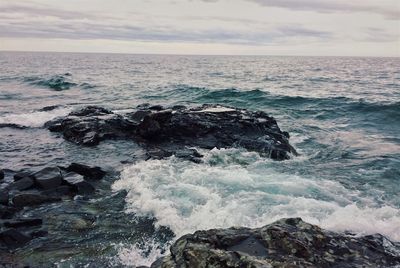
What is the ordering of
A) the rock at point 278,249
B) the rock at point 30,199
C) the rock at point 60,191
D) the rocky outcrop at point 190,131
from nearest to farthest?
the rock at point 278,249
the rock at point 30,199
the rock at point 60,191
the rocky outcrop at point 190,131

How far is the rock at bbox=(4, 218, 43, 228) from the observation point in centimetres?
1031

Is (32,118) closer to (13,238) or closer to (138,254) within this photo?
(13,238)

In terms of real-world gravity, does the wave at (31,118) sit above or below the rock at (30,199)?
below

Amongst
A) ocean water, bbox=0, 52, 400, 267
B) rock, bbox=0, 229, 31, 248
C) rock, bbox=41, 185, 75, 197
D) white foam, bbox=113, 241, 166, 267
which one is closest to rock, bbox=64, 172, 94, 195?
rock, bbox=41, 185, 75, 197

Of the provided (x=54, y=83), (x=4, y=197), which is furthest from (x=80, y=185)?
(x=54, y=83)

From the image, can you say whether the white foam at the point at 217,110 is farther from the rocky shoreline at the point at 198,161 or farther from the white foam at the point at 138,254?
the white foam at the point at 138,254

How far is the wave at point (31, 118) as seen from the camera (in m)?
25.2

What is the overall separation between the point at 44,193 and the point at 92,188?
1.53 m

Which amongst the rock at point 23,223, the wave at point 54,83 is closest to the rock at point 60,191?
the rock at point 23,223

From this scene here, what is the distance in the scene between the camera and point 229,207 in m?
11.6

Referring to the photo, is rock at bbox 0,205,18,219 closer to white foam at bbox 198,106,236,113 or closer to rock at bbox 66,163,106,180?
rock at bbox 66,163,106,180

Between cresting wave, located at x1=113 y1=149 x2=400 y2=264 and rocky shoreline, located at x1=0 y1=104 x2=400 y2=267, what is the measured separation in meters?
1.35

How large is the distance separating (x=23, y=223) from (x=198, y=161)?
8.08 metres

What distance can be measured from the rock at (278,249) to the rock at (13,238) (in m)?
4.04
